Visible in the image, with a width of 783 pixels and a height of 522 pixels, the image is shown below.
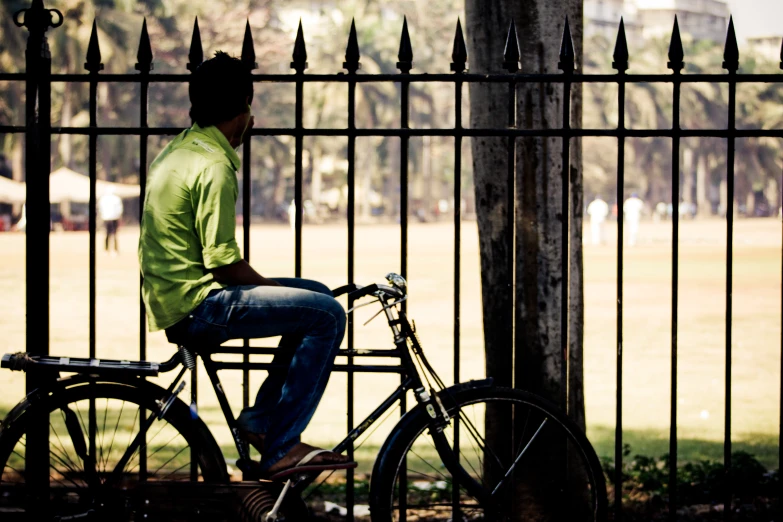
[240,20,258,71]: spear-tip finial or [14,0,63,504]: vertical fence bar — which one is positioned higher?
[240,20,258,71]: spear-tip finial

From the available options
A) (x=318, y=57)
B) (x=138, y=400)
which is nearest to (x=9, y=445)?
(x=138, y=400)

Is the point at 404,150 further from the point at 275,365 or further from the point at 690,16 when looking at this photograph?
the point at 690,16

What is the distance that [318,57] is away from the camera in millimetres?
73312

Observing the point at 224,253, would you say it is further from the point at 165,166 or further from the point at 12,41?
the point at 12,41

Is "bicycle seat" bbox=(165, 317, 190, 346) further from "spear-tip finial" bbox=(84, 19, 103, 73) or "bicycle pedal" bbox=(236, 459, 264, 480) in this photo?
"spear-tip finial" bbox=(84, 19, 103, 73)

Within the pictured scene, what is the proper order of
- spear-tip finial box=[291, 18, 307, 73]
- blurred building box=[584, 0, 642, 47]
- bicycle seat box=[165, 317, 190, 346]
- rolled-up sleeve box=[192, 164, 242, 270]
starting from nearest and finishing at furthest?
rolled-up sleeve box=[192, 164, 242, 270]
bicycle seat box=[165, 317, 190, 346]
spear-tip finial box=[291, 18, 307, 73]
blurred building box=[584, 0, 642, 47]

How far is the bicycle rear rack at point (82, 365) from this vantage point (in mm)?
3080

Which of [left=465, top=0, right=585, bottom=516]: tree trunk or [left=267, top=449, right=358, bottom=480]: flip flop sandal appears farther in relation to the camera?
[left=465, top=0, right=585, bottom=516]: tree trunk

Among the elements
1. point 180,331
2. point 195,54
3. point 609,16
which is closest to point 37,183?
point 195,54

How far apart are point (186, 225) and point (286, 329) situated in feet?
1.41

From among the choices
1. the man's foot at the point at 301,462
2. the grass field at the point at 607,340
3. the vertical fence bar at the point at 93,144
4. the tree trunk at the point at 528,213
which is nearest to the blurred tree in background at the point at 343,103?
the grass field at the point at 607,340

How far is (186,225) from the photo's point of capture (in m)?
2.99

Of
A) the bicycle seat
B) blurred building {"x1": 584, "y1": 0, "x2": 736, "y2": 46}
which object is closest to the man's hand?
the bicycle seat

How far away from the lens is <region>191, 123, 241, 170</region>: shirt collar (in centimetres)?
309
